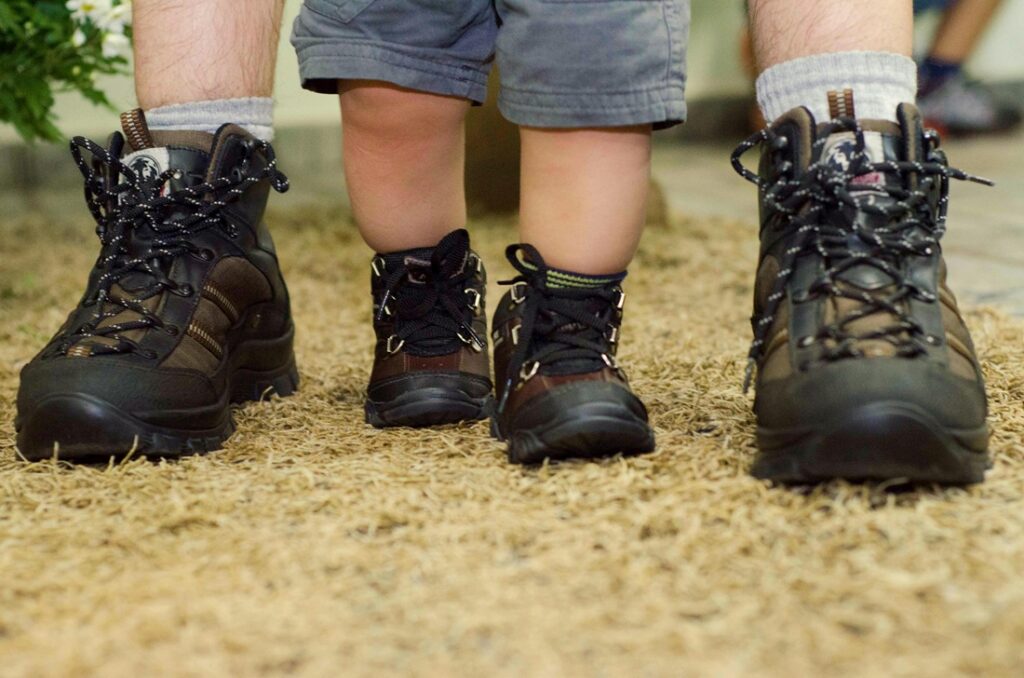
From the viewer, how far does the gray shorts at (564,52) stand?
885mm

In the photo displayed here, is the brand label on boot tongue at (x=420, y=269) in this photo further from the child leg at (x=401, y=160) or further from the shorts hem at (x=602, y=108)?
the shorts hem at (x=602, y=108)

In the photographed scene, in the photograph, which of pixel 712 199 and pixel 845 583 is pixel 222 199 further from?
pixel 712 199

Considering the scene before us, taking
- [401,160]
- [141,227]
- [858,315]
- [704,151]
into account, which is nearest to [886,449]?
[858,315]

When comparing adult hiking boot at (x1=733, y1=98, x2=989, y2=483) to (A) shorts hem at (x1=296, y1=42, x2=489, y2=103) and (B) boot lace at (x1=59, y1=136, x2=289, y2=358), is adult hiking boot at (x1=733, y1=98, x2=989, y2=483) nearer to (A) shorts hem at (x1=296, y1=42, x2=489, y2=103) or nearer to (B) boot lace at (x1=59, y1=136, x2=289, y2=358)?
(A) shorts hem at (x1=296, y1=42, x2=489, y2=103)

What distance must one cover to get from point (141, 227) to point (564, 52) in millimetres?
451

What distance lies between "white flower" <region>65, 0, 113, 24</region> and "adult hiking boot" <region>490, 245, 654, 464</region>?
106 centimetres

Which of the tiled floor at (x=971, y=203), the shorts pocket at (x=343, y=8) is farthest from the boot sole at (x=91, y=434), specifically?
the tiled floor at (x=971, y=203)

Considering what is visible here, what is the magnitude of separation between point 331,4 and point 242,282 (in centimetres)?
29

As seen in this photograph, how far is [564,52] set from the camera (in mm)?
890

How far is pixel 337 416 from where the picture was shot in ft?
3.78

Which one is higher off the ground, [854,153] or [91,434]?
[854,153]

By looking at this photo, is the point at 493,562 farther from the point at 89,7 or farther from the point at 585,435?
the point at 89,7

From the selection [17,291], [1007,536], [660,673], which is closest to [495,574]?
[660,673]

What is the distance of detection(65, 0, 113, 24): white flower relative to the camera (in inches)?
66.4
